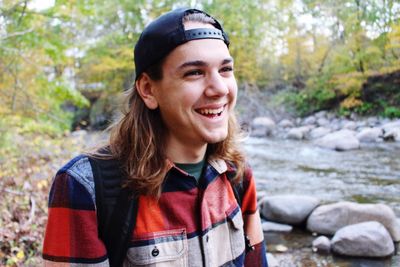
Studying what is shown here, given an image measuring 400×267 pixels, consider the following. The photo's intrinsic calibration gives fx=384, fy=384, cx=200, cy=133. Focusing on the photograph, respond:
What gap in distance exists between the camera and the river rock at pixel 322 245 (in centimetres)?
441

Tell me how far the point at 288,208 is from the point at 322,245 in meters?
1.06

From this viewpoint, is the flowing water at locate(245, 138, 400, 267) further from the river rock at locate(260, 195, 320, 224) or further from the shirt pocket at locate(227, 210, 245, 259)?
the shirt pocket at locate(227, 210, 245, 259)

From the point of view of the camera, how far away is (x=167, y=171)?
1.35 m

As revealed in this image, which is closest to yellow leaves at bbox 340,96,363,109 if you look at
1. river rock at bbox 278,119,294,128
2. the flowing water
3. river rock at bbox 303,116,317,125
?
river rock at bbox 303,116,317,125

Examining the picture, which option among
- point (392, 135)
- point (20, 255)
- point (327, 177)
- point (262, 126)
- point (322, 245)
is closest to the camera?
point (20, 255)

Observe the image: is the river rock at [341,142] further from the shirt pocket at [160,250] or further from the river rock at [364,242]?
the shirt pocket at [160,250]

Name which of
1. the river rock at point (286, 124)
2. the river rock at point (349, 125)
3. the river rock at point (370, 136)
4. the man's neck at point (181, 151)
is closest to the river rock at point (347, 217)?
the man's neck at point (181, 151)

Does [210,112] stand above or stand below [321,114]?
below

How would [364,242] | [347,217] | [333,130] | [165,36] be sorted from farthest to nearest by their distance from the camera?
[333,130] → [347,217] → [364,242] → [165,36]

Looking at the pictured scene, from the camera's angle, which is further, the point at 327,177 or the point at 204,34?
the point at 327,177

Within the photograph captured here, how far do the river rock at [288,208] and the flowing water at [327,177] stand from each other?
0.94ft

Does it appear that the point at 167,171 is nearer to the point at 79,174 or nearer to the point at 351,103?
the point at 79,174

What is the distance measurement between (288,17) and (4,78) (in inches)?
545

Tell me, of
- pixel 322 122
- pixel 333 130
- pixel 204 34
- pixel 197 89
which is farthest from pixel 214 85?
pixel 322 122
